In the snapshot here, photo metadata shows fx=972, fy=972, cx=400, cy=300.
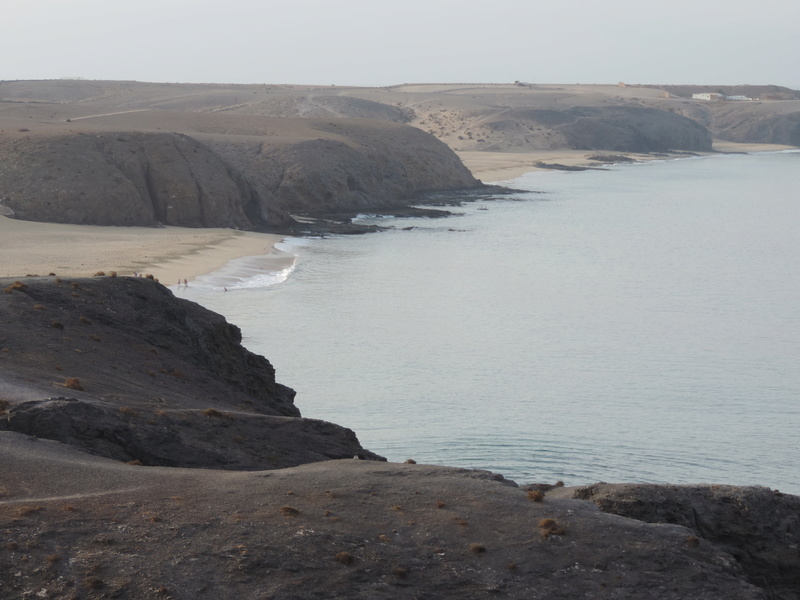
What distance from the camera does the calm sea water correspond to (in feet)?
71.4

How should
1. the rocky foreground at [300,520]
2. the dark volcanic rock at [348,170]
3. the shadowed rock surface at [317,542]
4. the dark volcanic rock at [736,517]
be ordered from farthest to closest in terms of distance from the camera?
the dark volcanic rock at [348,170], the dark volcanic rock at [736,517], the rocky foreground at [300,520], the shadowed rock surface at [317,542]

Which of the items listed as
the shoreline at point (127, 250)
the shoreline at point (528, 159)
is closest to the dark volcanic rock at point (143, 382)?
the shoreline at point (127, 250)

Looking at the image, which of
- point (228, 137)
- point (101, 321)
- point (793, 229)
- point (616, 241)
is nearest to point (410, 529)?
point (101, 321)

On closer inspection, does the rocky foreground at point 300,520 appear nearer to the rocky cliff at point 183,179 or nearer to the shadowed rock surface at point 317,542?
the shadowed rock surface at point 317,542

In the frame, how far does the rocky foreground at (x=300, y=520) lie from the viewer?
30.1 ft

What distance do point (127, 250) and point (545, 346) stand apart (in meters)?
19.5

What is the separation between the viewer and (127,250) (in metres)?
41.2

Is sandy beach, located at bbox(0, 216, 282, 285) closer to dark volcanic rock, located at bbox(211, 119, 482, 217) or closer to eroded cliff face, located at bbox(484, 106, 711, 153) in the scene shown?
dark volcanic rock, located at bbox(211, 119, 482, 217)

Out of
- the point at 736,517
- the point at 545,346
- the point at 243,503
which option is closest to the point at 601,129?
the point at 545,346

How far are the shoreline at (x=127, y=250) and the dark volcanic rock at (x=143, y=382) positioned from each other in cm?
1483

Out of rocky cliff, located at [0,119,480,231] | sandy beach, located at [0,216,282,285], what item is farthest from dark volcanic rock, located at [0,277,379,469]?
rocky cliff, located at [0,119,480,231]

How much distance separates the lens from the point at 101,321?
59.8 ft

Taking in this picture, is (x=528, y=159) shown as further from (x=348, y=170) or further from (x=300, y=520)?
(x=300, y=520)

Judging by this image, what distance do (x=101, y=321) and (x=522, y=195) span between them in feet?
210
